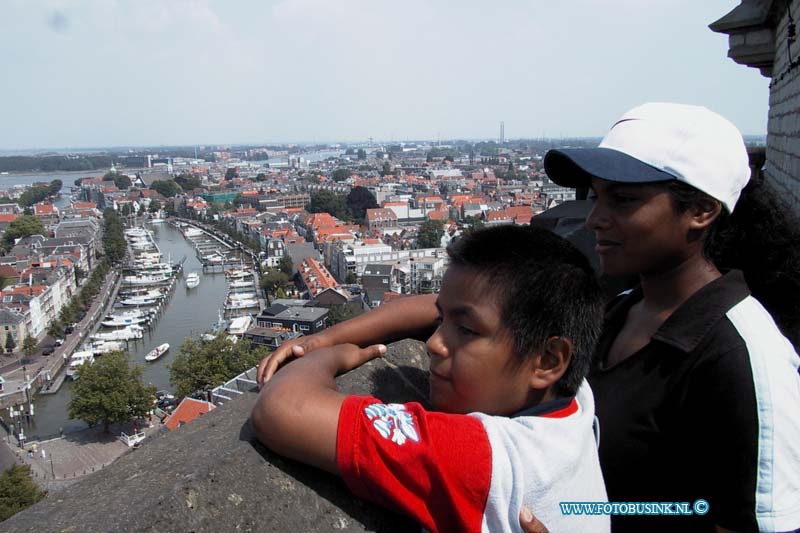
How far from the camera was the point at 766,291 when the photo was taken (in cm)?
92

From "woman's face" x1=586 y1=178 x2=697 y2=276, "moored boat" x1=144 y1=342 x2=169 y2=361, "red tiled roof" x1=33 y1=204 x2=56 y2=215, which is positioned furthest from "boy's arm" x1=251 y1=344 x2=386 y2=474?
"red tiled roof" x1=33 y1=204 x2=56 y2=215

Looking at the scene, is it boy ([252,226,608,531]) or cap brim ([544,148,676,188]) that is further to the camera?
cap brim ([544,148,676,188])

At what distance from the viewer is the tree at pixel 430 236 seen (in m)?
22.6

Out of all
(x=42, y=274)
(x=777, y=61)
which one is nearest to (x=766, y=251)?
(x=777, y=61)

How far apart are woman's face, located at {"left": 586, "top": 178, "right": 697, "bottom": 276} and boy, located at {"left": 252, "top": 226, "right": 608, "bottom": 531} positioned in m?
0.14

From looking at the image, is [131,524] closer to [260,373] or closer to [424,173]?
[260,373]

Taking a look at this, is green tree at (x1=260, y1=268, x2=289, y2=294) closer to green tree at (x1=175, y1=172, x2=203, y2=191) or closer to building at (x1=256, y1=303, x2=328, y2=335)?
building at (x1=256, y1=303, x2=328, y2=335)

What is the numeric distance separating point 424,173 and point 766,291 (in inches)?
1926

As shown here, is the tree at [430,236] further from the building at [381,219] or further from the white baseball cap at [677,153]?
the white baseball cap at [677,153]

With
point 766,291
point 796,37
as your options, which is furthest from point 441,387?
point 796,37

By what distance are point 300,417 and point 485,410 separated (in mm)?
163

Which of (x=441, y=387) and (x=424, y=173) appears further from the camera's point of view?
(x=424, y=173)

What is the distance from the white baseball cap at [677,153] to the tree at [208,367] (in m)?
10.1

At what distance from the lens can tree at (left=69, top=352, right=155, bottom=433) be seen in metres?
9.76
